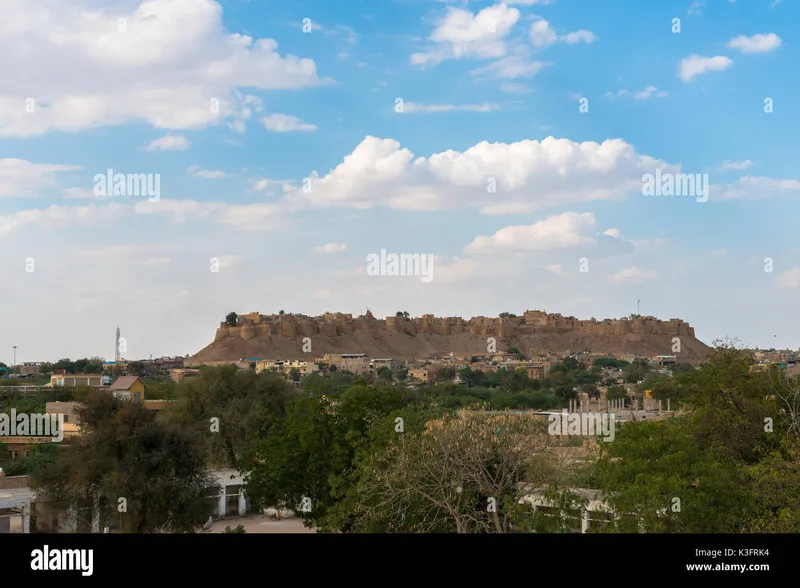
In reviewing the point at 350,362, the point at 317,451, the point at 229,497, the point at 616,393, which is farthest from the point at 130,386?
the point at 350,362

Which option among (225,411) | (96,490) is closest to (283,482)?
(96,490)

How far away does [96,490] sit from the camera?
22984mm

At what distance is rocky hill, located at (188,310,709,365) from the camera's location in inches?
5212

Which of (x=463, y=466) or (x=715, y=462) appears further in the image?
(x=463, y=466)

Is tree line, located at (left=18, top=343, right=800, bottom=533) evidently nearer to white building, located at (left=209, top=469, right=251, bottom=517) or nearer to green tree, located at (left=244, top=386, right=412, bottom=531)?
green tree, located at (left=244, top=386, right=412, bottom=531)

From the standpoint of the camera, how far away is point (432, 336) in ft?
516

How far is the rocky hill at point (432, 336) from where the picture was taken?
5212 inches

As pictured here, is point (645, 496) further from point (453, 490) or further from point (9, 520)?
point (9, 520)

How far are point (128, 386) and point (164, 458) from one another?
1894cm

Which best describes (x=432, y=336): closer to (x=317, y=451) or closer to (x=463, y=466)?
(x=317, y=451)

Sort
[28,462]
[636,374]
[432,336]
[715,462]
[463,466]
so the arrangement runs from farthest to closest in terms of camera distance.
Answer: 1. [432,336]
2. [636,374]
3. [28,462]
4. [463,466]
5. [715,462]
